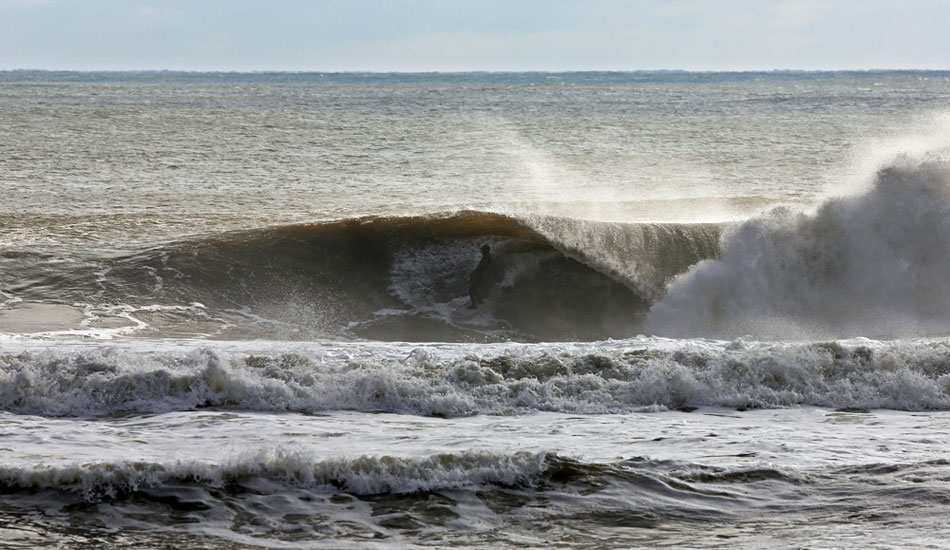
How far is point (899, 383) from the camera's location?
305 inches

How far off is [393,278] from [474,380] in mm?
5190

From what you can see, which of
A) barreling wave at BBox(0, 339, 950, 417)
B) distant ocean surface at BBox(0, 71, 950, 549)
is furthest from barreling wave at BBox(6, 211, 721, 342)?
barreling wave at BBox(0, 339, 950, 417)

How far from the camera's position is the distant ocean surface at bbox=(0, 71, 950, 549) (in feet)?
17.2

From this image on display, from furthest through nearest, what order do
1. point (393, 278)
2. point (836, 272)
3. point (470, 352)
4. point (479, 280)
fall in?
1. point (393, 278)
2. point (479, 280)
3. point (836, 272)
4. point (470, 352)

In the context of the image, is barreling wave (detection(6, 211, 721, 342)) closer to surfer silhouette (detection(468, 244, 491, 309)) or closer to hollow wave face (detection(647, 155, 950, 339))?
surfer silhouette (detection(468, 244, 491, 309))

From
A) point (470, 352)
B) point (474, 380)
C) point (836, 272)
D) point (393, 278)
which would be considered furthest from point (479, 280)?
point (474, 380)

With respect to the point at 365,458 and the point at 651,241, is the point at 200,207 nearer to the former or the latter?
the point at 651,241

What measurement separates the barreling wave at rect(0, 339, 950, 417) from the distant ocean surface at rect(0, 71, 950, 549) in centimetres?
3

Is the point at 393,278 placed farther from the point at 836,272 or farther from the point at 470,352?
the point at 836,272

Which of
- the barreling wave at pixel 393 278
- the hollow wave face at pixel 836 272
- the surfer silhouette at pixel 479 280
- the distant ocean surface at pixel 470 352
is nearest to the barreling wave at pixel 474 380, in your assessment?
the distant ocean surface at pixel 470 352

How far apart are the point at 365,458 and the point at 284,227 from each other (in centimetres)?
844

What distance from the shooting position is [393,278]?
12.6m

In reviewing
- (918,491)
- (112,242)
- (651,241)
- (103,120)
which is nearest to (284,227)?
(112,242)

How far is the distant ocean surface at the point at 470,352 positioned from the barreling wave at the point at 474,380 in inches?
1.1
